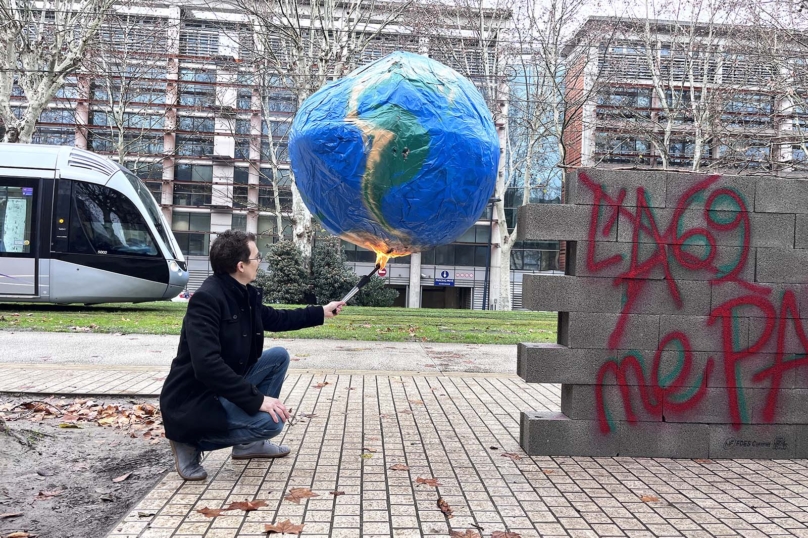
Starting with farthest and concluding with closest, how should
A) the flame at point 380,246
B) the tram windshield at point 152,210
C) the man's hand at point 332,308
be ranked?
the tram windshield at point 152,210, the man's hand at point 332,308, the flame at point 380,246

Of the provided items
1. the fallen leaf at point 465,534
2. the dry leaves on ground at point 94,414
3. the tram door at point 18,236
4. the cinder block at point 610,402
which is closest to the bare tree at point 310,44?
the tram door at point 18,236

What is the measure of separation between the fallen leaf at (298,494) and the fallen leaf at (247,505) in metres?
0.16

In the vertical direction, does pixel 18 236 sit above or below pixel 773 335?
above

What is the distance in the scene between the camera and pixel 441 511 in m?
3.45

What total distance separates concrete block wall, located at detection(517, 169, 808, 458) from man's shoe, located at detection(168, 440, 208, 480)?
2380mm

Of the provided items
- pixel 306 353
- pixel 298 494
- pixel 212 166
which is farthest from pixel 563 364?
pixel 212 166

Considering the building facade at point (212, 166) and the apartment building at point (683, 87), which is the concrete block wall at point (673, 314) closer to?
the apartment building at point (683, 87)

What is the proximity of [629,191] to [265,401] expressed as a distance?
9.93 feet

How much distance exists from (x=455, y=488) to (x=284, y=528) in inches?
45.9

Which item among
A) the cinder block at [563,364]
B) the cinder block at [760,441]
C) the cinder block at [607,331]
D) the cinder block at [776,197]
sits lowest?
the cinder block at [760,441]

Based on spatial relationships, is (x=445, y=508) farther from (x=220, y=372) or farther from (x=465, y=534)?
(x=220, y=372)

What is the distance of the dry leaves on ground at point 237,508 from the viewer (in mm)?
3337

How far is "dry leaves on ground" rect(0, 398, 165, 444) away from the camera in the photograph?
206 inches

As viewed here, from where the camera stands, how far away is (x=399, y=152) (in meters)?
3.60
